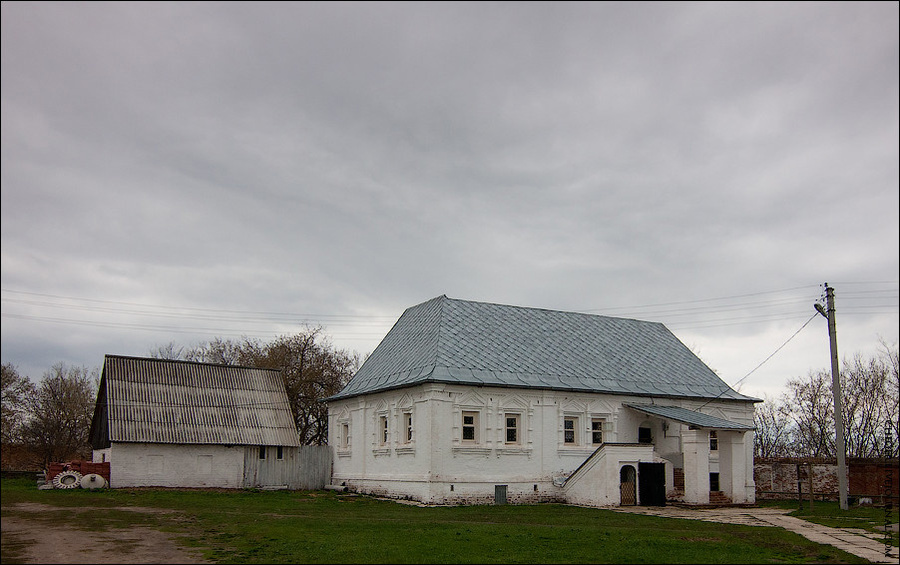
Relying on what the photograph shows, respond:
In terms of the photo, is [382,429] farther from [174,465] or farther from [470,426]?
[174,465]

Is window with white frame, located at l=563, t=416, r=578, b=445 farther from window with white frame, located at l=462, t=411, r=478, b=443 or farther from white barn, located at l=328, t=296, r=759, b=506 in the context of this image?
window with white frame, located at l=462, t=411, r=478, b=443

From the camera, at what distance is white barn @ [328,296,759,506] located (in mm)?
28859

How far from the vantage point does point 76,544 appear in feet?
44.2

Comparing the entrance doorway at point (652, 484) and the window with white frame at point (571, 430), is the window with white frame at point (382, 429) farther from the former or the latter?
the entrance doorway at point (652, 484)

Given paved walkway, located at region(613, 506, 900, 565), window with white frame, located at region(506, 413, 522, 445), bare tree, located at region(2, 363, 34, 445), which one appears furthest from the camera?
window with white frame, located at region(506, 413, 522, 445)

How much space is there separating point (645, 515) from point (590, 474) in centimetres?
482

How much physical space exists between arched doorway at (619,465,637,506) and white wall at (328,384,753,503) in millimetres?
1020

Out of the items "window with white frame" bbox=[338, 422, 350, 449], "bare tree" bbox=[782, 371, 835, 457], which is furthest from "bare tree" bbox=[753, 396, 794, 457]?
"window with white frame" bbox=[338, 422, 350, 449]

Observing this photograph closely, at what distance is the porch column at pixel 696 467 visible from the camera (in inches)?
1139

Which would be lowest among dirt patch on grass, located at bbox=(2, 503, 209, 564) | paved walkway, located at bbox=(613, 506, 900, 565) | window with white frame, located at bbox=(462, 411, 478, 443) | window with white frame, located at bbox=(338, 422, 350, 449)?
paved walkway, located at bbox=(613, 506, 900, 565)

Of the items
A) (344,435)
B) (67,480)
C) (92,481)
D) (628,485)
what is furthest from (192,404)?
(628,485)

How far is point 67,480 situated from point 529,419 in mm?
18470

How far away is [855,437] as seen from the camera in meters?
49.3

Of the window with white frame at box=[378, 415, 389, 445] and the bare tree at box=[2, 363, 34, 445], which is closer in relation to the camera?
the bare tree at box=[2, 363, 34, 445]
